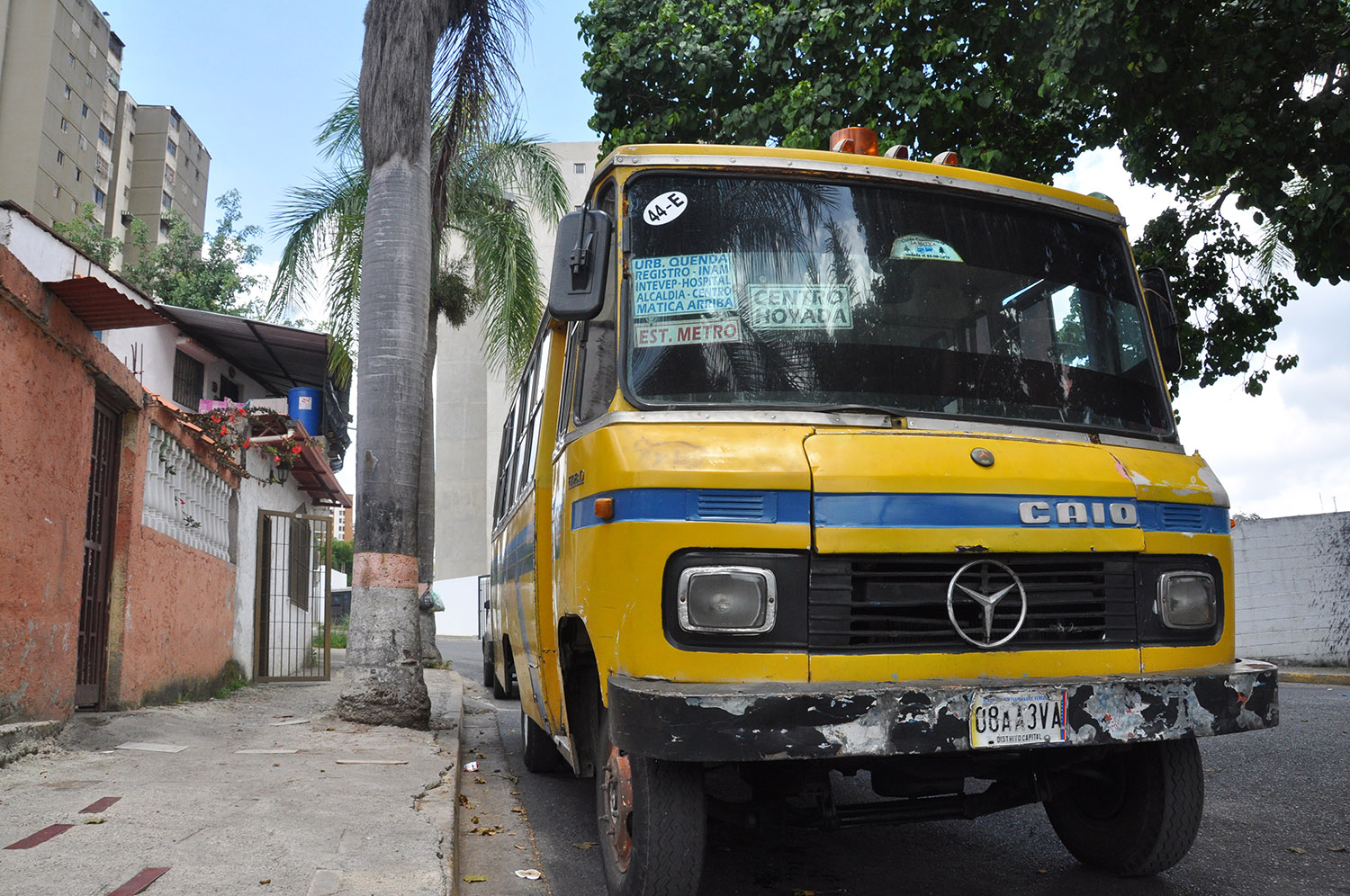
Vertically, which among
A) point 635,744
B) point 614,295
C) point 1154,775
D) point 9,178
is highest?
point 9,178

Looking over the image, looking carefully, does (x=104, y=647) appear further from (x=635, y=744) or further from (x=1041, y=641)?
(x=1041, y=641)

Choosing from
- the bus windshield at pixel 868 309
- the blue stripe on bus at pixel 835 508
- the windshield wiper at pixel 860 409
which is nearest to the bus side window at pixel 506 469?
the bus windshield at pixel 868 309

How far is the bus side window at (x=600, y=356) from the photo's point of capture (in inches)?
142

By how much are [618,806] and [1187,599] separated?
6.49 ft

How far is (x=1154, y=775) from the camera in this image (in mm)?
3723

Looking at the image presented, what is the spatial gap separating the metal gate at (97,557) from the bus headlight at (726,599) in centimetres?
570

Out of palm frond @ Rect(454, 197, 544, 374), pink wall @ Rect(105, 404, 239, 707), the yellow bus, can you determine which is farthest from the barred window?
the yellow bus

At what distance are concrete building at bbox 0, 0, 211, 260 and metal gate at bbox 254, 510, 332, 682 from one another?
2732 centimetres

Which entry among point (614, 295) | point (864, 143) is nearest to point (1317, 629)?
point (864, 143)

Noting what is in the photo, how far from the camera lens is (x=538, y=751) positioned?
677cm

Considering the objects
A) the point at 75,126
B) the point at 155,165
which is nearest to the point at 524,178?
the point at 75,126

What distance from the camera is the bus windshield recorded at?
3508 mm

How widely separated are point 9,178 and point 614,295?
161ft

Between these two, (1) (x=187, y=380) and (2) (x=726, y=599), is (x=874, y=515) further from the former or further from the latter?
(1) (x=187, y=380)
